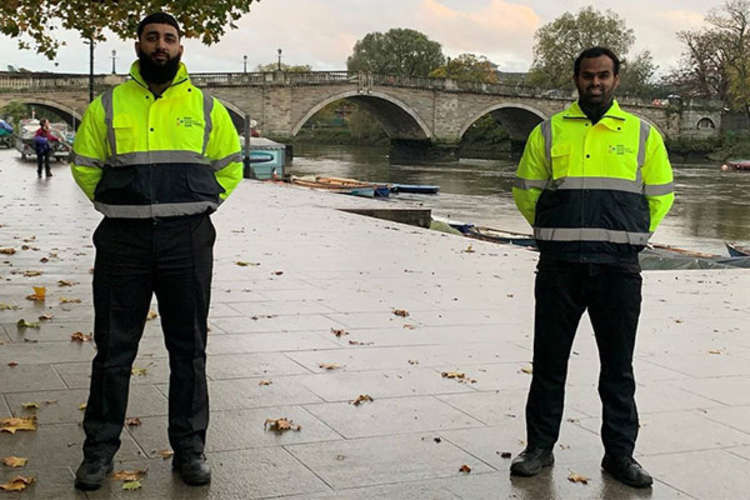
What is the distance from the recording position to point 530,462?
4.21 meters

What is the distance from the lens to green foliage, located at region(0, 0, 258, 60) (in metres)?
13.1

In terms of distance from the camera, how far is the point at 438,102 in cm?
6844

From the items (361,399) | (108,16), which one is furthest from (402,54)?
(361,399)

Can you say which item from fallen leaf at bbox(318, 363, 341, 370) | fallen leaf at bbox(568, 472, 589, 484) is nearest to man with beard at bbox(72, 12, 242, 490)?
fallen leaf at bbox(568, 472, 589, 484)

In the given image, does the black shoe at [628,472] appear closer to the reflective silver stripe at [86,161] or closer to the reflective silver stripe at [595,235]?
the reflective silver stripe at [595,235]

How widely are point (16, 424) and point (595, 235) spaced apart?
271cm

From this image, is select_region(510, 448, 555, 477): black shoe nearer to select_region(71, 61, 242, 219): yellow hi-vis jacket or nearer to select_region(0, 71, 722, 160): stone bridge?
select_region(71, 61, 242, 219): yellow hi-vis jacket

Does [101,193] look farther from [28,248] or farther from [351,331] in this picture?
[28,248]

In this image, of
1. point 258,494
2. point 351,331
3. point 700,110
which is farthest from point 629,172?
point 700,110

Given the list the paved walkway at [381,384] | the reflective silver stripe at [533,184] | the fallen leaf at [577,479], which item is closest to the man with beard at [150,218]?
the paved walkway at [381,384]

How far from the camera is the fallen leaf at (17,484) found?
3.76 metres

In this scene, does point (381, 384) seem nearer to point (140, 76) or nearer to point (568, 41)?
point (140, 76)

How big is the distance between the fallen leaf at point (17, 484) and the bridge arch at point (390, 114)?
2275 inches

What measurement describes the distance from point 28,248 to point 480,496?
28.1 ft
